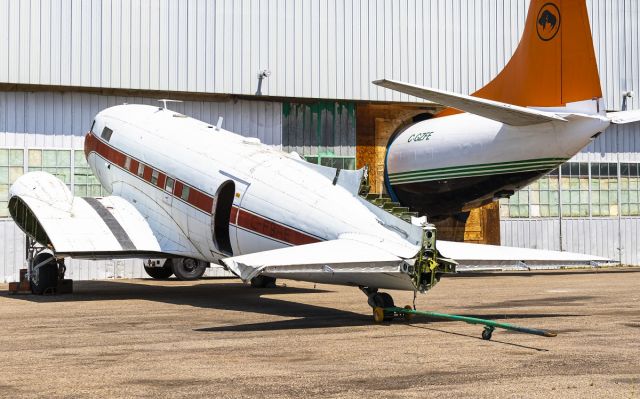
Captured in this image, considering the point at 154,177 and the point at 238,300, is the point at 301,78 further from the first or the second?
the point at 238,300

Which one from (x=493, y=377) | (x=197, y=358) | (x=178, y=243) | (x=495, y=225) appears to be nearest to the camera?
(x=493, y=377)

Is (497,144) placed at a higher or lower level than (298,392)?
higher

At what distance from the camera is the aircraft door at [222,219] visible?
21.7m

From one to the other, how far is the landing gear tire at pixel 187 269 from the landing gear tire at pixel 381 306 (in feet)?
54.0

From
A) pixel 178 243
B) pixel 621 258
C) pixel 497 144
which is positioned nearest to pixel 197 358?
pixel 178 243

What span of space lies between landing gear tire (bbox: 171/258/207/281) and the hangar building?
7.72 ft

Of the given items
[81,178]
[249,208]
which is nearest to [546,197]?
[81,178]

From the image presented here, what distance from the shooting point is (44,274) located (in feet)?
81.6

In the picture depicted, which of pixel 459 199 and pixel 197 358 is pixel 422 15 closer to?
pixel 459 199

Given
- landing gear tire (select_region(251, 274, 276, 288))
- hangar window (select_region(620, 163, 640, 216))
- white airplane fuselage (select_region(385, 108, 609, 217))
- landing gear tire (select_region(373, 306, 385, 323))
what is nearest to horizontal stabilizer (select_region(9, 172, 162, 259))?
landing gear tire (select_region(251, 274, 276, 288))

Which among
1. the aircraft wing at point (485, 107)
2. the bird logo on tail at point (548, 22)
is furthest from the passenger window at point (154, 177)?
the bird logo on tail at point (548, 22)

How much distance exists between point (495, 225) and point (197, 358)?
95.5ft

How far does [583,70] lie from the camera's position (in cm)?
2714

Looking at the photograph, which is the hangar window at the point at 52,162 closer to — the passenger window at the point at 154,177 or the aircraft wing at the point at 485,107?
the passenger window at the point at 154,177
